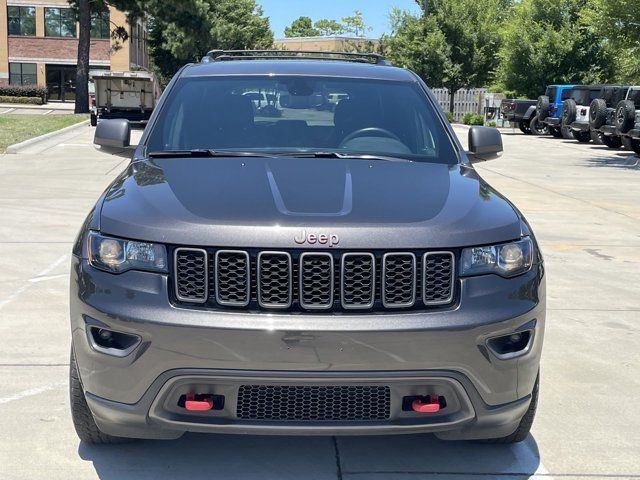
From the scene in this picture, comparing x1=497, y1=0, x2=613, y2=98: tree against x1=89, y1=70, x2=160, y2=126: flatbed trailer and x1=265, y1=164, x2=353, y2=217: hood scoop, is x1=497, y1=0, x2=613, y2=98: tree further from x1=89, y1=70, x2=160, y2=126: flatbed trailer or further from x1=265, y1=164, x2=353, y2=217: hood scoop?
x1=265, y1=164, x2=353, y2=217: hood scoop

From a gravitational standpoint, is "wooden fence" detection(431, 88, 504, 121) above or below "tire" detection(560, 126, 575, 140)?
above

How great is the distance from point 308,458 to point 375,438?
1.22 feet

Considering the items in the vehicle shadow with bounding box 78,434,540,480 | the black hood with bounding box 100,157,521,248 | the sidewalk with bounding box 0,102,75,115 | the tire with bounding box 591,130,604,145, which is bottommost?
the sidewalk with bounding box 0,102,75,115

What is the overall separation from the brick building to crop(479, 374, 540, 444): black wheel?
201ft

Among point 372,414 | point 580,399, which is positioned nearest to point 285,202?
point 372,414

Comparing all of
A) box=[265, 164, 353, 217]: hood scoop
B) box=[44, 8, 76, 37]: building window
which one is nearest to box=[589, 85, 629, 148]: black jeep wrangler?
box=[265, 164, 353, 217]: hood scoop

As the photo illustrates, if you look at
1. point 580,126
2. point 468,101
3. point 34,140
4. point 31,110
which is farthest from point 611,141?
point 31,110

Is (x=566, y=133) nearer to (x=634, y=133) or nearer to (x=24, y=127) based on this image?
(x=634, y=133)

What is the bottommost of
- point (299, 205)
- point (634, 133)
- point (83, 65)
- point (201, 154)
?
point (634, 133)

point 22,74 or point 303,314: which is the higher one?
point 22,74

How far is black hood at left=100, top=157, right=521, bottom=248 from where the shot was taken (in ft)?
10.9

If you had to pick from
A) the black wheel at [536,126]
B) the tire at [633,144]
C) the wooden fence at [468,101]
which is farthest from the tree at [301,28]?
the tire at [633,144]

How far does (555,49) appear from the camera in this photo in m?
43.0

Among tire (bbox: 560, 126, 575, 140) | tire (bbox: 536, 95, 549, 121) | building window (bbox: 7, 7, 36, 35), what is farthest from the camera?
building window (bbox: 7, 7, 36, 35)
